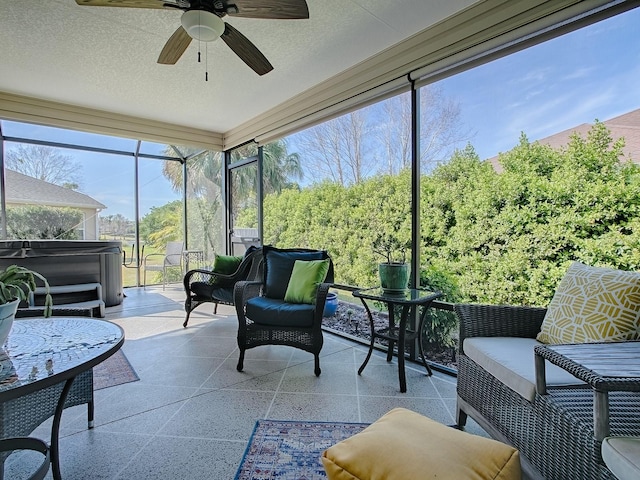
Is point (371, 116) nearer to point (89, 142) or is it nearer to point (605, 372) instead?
point (605, 372)

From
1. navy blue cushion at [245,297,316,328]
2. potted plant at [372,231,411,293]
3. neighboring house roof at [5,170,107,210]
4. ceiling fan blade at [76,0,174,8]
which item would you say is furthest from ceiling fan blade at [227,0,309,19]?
neighboring house roof at [5,170,107,210]

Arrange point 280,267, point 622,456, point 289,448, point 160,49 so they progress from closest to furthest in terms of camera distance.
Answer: point 622,456 < point 289,448 < point 160,49 < point 280,267

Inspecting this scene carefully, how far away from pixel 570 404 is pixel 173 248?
21.1 ft

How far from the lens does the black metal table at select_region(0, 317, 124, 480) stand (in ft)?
3.75

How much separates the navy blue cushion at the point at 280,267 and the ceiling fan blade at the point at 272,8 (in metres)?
1.86

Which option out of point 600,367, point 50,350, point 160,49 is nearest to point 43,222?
point 160,49

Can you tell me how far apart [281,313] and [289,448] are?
1041 mm

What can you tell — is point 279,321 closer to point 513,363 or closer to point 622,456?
point 513,363

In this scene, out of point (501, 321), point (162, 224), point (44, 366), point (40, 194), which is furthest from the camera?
point (162, 224)

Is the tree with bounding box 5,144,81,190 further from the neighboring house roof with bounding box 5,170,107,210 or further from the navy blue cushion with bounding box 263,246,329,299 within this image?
the navy blue cushion with bounding box 263,246,329,299

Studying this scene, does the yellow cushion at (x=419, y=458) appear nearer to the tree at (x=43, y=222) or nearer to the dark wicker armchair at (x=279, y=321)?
the dark wicker armchair at (x=279, y=321)

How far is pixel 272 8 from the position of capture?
6.17 feet

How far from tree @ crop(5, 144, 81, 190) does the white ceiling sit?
1594mm

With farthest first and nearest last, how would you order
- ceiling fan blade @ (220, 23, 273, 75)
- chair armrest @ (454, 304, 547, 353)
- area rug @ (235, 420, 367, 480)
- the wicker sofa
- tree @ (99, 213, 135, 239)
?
1. tree @ (99, 213, 135, 239)
2. ceiling fan blade @ (220, 23, 273, 75)
3. chair armrest @ (454, 304, 547, 353)
4. area rug @ (235, 420, 367, 480)
5. the wicker sofa
